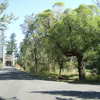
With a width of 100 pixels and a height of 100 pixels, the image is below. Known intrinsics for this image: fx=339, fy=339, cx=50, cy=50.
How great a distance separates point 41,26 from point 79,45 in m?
21.7

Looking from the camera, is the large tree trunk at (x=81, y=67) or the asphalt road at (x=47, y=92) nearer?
the asphalt road at (x=47, y=92)

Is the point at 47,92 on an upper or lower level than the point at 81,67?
lower

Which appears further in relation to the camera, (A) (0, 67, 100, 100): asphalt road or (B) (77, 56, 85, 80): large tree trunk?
(B) (77, 56, 85, 80): large tree trunk

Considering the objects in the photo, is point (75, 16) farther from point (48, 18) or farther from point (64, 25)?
point (48, 18)

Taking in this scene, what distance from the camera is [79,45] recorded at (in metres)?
44.8

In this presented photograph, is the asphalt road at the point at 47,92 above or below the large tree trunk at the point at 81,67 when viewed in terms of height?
below

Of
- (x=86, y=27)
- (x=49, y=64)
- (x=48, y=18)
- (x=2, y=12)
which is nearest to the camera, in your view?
A: (x=2, y=12)

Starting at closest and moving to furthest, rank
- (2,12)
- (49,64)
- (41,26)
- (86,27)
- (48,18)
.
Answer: (2,12) → (86,27) → (48,18) → (41,26) → (49,64)

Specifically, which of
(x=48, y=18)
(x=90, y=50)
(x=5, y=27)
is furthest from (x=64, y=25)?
(x=5, y=27)

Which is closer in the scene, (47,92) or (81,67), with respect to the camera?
(47,92)

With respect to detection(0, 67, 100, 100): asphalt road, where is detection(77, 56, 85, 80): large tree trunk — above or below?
above

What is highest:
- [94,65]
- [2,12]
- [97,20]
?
[97,20]

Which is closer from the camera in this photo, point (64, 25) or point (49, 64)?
point (64, 25)

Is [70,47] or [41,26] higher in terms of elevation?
[41,26]
